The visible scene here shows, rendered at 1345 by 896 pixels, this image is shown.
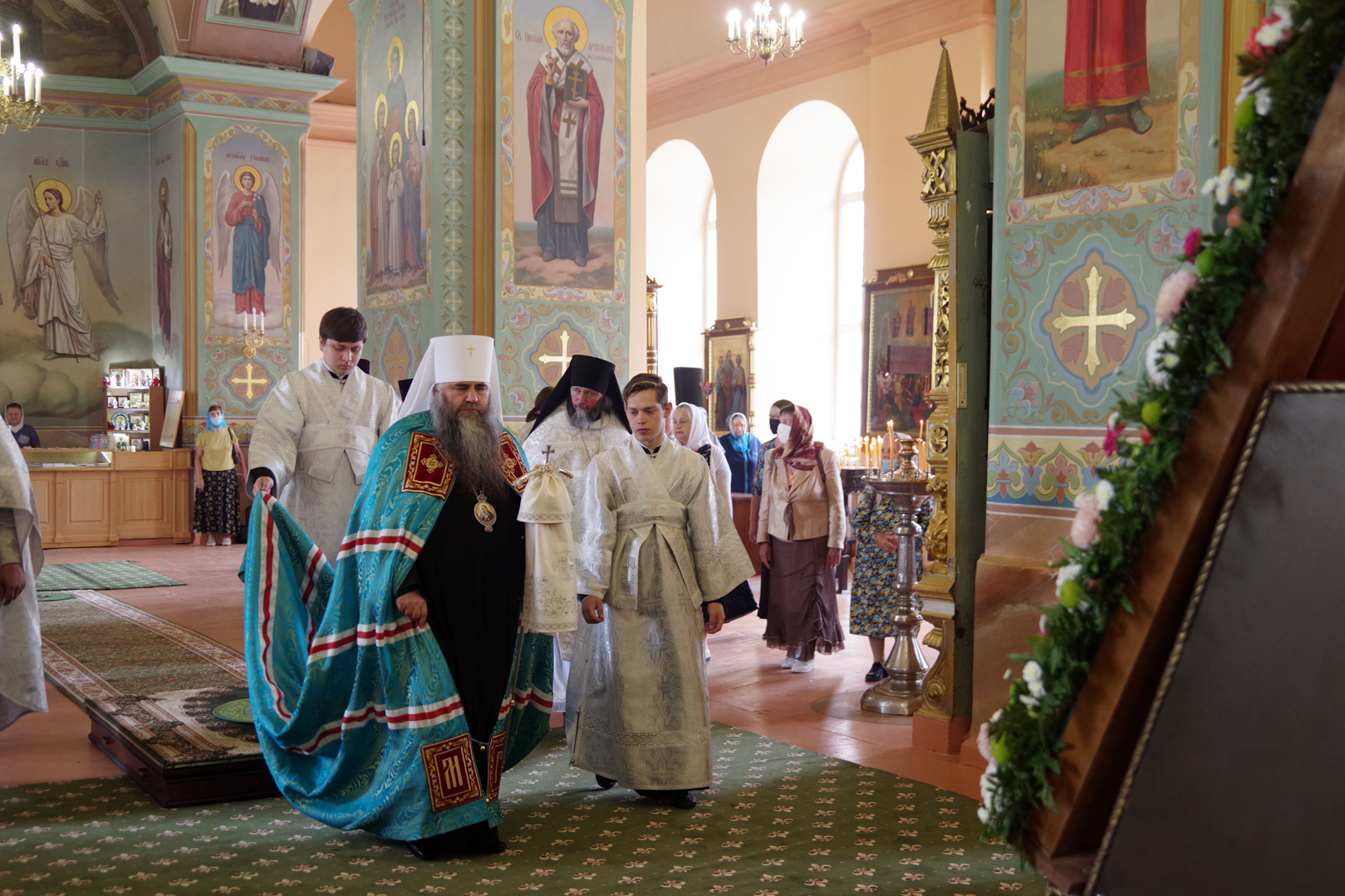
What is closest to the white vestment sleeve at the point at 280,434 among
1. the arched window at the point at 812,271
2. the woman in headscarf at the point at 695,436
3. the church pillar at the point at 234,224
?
the woman in headscarf at the point at 695,436

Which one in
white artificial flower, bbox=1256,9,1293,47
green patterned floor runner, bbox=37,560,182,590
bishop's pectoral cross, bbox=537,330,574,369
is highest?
white artificial flower, bbox=1256,9,1293,47

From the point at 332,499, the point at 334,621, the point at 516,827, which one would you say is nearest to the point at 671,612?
the point at 516,827

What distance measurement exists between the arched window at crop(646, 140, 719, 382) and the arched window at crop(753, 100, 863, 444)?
2.09m

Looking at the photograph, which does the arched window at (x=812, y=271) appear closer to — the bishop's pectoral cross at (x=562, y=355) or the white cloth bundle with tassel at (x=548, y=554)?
the bishop's pectoral cross at (x=562, y=355)

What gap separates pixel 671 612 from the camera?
457cm

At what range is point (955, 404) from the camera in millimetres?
5477

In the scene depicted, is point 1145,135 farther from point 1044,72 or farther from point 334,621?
point 334,621

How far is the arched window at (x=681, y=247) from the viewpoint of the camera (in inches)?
757

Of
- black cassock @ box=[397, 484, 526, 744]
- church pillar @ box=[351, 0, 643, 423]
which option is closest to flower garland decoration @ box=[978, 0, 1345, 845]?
black cassock @ box=[397, 484, 526, 744]

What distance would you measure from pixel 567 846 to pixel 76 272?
14320 millimetres

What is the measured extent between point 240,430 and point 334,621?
37.4ft

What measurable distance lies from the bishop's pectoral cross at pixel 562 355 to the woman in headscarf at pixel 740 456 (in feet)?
15.5

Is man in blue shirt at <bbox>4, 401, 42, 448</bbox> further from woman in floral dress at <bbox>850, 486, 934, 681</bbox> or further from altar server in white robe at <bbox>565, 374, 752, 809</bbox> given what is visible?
altar server in white robe at <bbox>565, 374, 752, 809</bbox>

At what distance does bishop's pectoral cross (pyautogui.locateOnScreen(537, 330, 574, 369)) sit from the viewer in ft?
26.3
